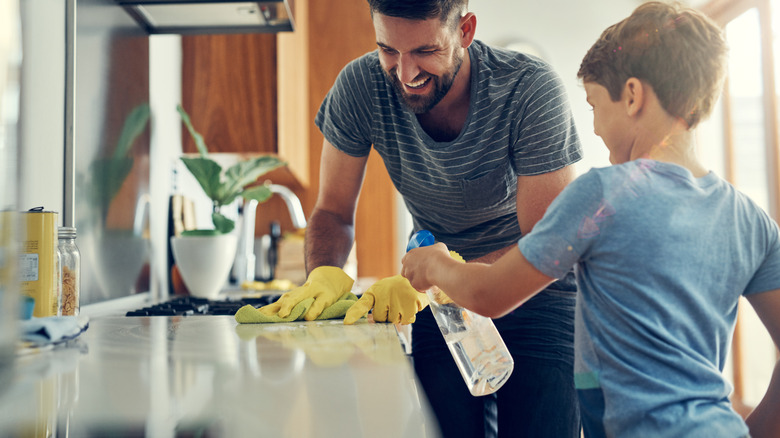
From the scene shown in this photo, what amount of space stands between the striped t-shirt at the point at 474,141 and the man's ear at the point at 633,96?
10.9 inches

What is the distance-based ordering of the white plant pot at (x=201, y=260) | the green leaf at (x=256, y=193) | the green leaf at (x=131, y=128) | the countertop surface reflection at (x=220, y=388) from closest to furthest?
1. the countertop surface reflection at (x=220, y=388)
2. the green leaf at (x=131, y=128)
3. the white plant pot at (x=201, y=260)
4. the green leaf at (x=256, y=193)

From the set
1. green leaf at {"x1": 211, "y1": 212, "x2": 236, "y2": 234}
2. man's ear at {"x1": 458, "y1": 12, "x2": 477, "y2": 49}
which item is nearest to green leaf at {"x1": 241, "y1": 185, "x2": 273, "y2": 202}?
green leaf at {"x1": 211, "y1": 212, "x2": 236, "y2": 234}

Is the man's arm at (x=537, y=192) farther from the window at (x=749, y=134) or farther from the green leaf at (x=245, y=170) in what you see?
the window at (x=749, y=134)

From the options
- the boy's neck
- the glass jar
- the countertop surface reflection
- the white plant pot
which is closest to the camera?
the countertop surface reflection

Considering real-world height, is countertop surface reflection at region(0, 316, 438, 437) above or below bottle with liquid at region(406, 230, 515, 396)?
above

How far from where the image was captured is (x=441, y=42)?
1.19 m

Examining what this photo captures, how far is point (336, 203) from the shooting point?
4.81ft

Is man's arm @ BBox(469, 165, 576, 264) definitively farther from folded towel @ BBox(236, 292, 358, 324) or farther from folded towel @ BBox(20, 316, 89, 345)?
folded towel @ BBox(20, 316, 89, 345)

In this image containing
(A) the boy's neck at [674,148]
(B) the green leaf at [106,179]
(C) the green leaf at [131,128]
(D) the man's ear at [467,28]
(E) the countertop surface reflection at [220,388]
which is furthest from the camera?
(C) the green leaf at [131,128]

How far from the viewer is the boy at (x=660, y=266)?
0.75 meters

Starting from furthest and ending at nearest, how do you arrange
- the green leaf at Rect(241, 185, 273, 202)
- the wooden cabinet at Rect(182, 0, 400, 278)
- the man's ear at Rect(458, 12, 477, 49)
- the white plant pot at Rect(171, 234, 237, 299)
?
the wooden cabinet at Rect(182, 0, 400, 278) < the green leaf at Rect(241, 185, 273, 202) < the white plant pot at Rect(171, 234, 237, 299) < the man's ear at Rect(458, 12, 477, 49)

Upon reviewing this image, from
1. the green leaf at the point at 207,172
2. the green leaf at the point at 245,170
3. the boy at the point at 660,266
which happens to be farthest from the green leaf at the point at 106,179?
the boy at the point at 660,266

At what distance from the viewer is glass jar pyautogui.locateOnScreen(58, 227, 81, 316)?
→ 3.25ft

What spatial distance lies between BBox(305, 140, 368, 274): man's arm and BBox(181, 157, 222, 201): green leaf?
1.62 ft
